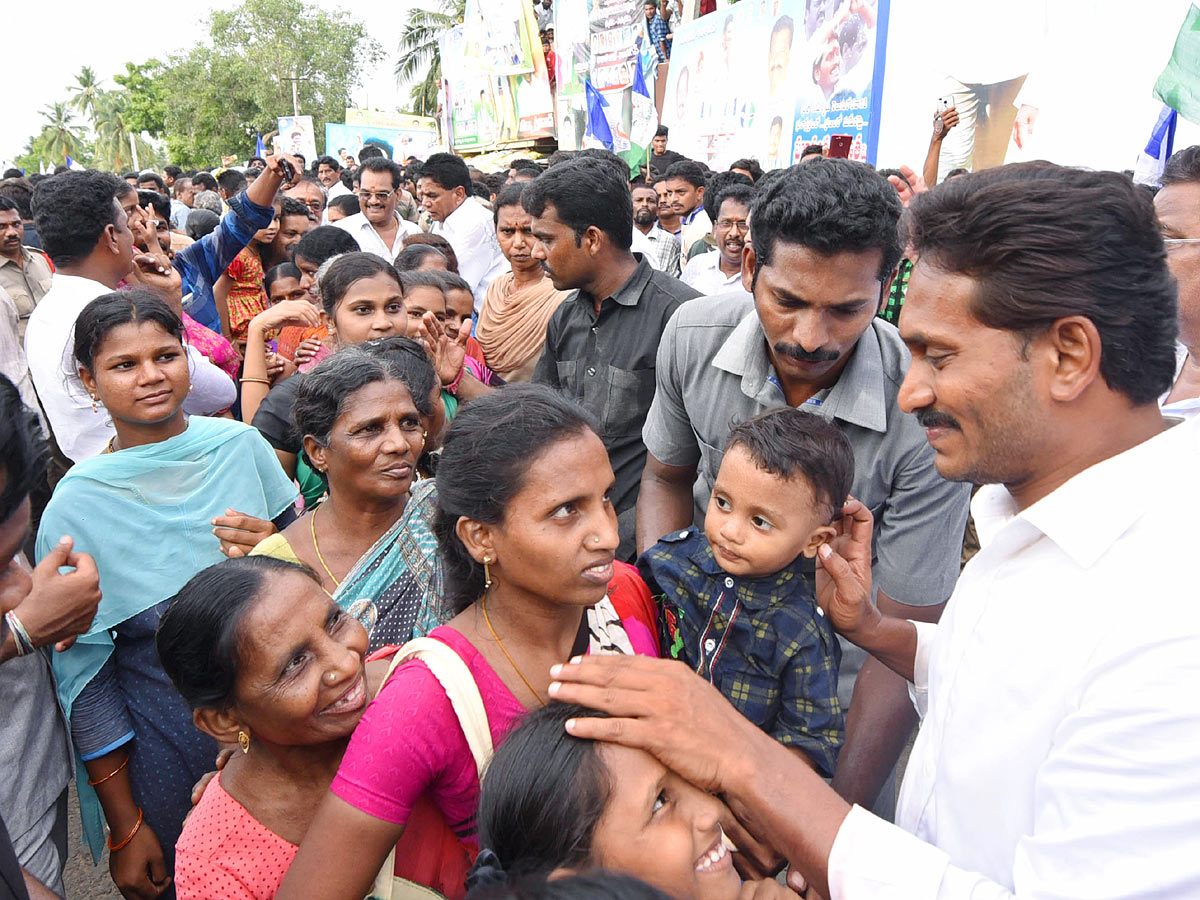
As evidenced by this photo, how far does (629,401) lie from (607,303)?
463 millimetres

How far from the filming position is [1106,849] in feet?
3.36

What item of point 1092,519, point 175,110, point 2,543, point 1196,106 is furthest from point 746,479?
point 175,110

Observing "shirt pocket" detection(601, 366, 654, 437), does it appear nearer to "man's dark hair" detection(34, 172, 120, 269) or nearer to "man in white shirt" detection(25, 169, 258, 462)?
"man in white shirt" detection(25, 169, 258, 462)

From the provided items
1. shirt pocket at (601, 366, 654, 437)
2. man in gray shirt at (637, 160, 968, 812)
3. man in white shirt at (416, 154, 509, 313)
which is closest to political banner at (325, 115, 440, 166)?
man in white shirt at (416, 154, 509, 313)

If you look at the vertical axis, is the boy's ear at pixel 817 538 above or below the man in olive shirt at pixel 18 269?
below

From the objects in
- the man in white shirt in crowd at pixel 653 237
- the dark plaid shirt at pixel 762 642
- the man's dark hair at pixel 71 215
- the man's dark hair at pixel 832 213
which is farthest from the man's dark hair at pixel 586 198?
the man in white shirt in crowd at pixel 653 237

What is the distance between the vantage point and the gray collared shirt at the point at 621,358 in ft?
10.4

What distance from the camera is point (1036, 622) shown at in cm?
119

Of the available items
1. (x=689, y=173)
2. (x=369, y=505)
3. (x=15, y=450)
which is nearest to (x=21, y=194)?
(x=689, y=173)

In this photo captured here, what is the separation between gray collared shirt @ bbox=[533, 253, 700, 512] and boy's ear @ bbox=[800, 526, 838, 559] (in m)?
1.20

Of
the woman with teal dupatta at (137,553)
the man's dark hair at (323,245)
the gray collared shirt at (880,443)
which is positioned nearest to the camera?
the gray collared shirt at (880,443)

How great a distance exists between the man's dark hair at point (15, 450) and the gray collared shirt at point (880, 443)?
5.46 ft

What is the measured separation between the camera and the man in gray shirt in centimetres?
204

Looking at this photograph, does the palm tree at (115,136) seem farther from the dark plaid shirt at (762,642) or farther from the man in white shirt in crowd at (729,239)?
the dark plaid shirt at (762,642)
